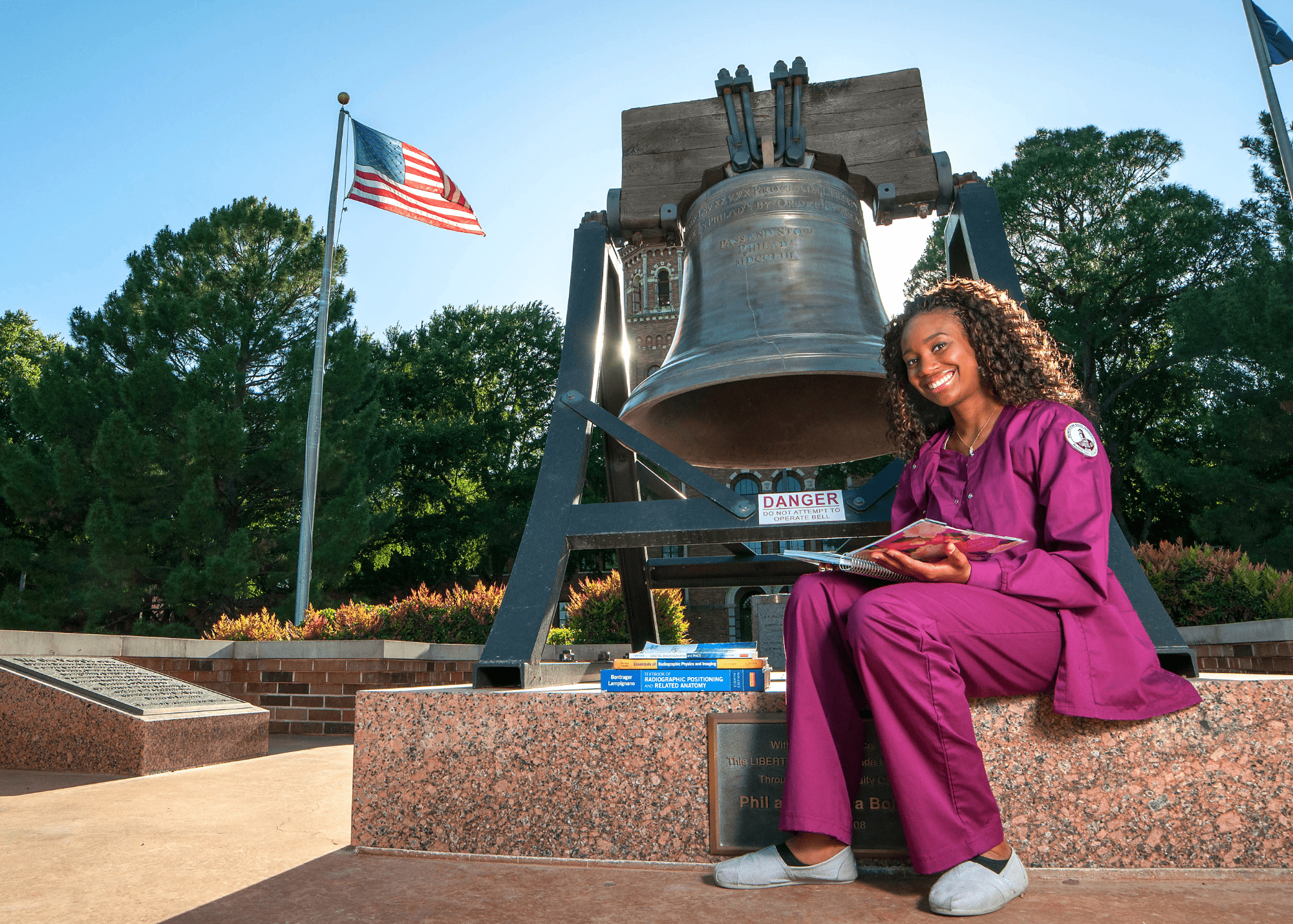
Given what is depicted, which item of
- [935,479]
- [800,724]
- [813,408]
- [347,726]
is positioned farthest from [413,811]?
[347,726]

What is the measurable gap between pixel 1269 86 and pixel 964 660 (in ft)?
42.1

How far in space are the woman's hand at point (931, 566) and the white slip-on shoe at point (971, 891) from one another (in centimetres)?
53

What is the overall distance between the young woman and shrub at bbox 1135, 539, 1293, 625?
5656 millimetres

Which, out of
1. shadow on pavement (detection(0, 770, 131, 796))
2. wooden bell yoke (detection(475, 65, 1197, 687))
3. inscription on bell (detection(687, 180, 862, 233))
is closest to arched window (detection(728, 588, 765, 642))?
shadow on pavement (detection(0, 770, 131, 796))

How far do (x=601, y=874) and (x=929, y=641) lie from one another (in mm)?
901

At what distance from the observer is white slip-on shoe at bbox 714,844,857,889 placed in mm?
1647

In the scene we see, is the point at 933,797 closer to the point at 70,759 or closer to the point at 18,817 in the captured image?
the point at 18,817

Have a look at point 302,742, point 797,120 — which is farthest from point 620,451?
point 302,742

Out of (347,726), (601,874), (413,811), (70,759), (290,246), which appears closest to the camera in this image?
(601,874)

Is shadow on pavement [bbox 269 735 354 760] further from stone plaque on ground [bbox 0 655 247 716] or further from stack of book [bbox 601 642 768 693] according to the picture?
stack of book [bbox 601 642 768 693]

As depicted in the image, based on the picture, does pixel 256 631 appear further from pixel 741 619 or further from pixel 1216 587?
pixel 741 619

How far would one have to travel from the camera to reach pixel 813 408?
352cm

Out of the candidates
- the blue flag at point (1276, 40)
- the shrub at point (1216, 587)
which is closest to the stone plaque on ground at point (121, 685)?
the shrub at point (1216, 587)

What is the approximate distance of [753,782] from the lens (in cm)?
185
